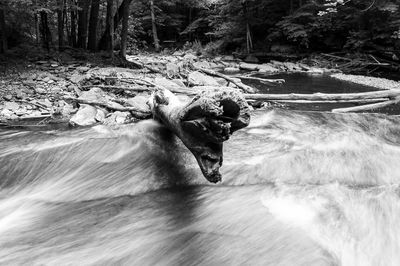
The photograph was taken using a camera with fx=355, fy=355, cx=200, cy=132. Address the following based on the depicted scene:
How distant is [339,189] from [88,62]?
1220 cm

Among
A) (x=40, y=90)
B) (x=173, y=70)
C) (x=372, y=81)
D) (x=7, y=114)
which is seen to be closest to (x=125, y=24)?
(x=173, y=70)

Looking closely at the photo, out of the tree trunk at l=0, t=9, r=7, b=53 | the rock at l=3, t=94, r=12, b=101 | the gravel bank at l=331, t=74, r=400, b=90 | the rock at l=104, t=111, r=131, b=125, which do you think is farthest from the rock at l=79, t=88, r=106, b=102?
the gravel bank at l=331, t=74, r=400, b=90

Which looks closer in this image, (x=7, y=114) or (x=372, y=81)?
(x=7, y=114)

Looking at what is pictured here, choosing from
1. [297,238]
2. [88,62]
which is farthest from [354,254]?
[88,62]

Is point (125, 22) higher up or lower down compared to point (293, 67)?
higher up

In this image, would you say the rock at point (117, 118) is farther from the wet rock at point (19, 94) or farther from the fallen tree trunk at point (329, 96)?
the wet rock at point (19, 94)

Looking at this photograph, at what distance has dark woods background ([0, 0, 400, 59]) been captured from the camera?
14.8 m

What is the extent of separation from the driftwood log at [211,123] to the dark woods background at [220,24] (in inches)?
379

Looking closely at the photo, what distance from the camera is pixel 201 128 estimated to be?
3.27 meters

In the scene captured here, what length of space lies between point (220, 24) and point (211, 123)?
24658 mm

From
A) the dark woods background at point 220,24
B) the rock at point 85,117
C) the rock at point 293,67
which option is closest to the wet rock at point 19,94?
the rock at point 85,117

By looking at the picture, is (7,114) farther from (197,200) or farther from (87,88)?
(197,200)

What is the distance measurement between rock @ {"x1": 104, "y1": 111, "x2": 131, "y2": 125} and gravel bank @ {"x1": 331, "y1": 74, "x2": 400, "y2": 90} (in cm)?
959

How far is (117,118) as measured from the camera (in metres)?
6.63
